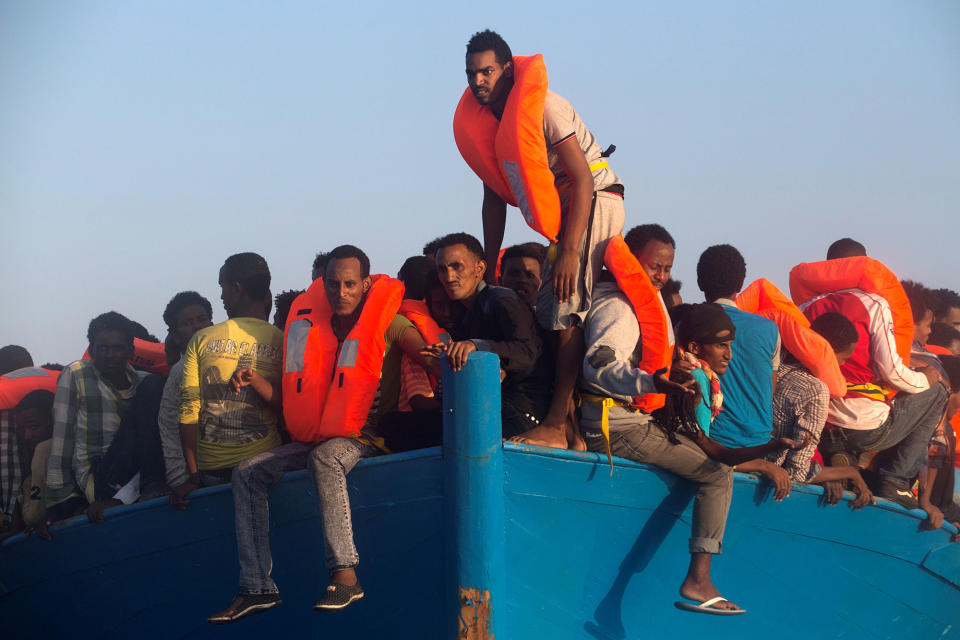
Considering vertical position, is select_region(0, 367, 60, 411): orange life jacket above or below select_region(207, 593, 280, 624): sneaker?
above

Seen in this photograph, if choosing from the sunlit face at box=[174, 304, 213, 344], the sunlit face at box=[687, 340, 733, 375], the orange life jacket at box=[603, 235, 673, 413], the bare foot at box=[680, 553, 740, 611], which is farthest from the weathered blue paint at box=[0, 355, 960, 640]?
the sunlit face at box=[174, 304, 213, 344]

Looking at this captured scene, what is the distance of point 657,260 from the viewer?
504 cm

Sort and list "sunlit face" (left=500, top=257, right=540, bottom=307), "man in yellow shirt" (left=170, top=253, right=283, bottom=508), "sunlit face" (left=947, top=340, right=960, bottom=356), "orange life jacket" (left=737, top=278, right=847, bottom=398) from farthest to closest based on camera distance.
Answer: "sunlit face" (left=947, top=340, right=960, bottom=356)
"sunlit face" (left=500, top=257, right=540, bottom=307)
"orange life jacket" (left=737, top=278, right=847, bottom=398)
"man in yellow shirt" (left=170, top=253, right=283, bottom=508)

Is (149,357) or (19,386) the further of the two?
(149,357)

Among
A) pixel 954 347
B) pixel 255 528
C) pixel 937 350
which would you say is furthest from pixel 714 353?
pixel 954 347

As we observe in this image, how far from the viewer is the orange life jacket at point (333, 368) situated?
4797 mm

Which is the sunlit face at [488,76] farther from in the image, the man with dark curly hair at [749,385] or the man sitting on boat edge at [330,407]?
the man with dark curly hair at [749,385]

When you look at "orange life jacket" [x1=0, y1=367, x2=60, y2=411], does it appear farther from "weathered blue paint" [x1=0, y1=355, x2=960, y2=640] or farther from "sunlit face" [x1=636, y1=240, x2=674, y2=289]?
"sunlit face" [x1=636, y1=240, x2=674, y2=289]

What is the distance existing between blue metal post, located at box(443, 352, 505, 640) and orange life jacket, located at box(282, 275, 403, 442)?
71 cm

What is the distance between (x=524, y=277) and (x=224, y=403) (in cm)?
196

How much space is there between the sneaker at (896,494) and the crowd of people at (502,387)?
0.07 ft

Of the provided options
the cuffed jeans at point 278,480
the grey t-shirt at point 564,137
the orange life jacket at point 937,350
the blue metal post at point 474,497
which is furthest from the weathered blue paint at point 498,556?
the orange life jacket at point 937,350

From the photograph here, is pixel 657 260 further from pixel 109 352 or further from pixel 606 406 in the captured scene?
pixel 109 352

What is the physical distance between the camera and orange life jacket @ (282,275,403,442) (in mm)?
4797
